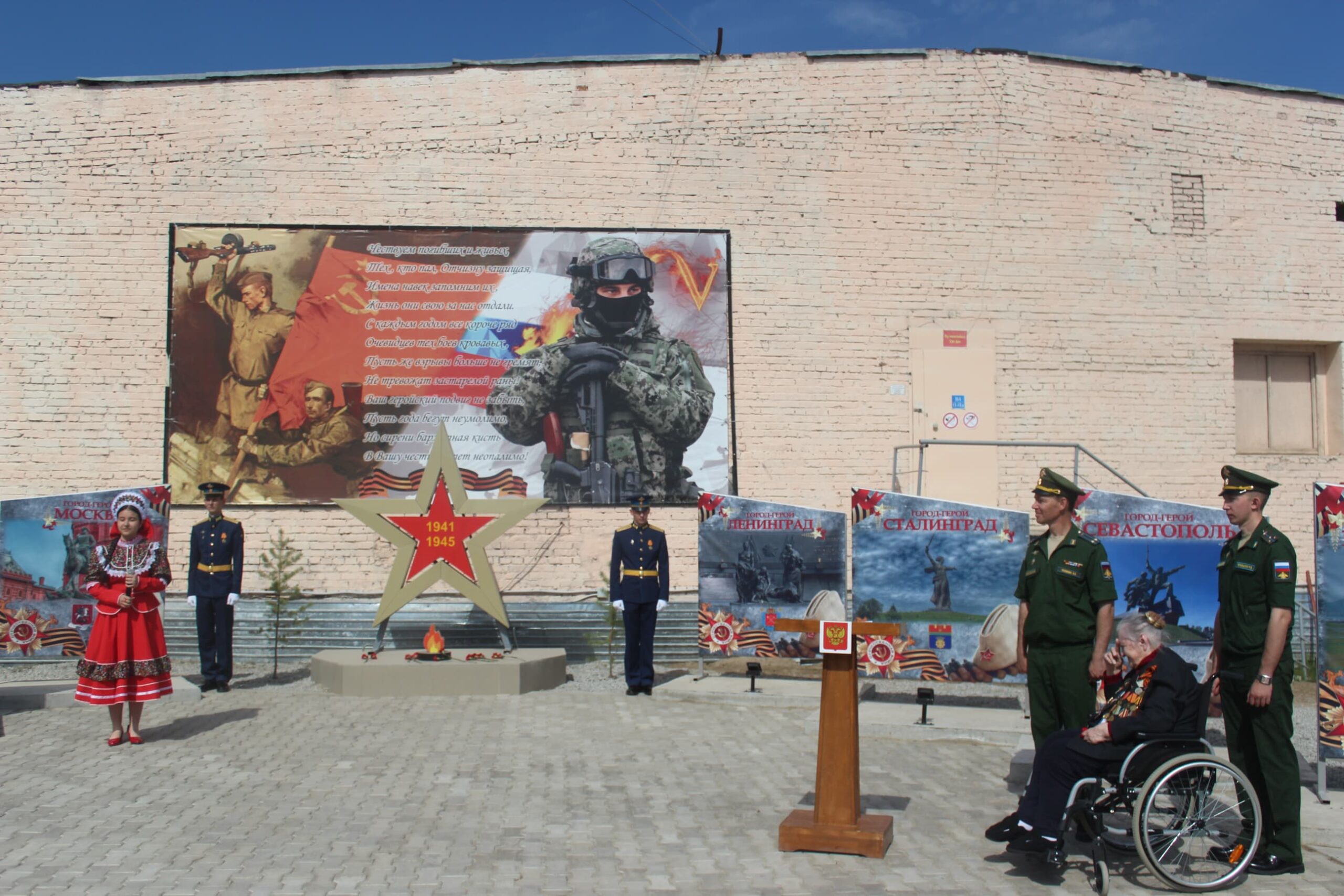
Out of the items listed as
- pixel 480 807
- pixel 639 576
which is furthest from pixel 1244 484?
pixel 639 576

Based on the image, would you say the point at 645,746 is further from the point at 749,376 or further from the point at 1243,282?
the point at 1243,282

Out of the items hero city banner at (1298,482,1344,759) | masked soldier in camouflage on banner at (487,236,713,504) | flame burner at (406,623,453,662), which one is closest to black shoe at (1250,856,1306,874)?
hero city banner at (1298,482,1344,759)

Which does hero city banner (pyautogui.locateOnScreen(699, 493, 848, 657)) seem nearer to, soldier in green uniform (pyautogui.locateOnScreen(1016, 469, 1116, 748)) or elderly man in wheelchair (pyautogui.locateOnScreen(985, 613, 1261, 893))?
soldier in green uniform (pyautogui.locateOnScreen(1016, 469, 1116, 748))

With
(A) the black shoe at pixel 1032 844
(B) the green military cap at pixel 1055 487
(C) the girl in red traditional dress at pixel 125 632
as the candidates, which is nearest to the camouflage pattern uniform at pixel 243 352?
(C) the girl in red traditional dress at pixel 125 632

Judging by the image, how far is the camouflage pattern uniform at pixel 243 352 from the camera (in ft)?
42.4

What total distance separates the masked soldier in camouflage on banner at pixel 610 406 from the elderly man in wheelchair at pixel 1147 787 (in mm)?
7749

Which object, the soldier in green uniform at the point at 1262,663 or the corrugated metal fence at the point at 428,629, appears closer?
the soldier in green uniform at the point at 1262,663

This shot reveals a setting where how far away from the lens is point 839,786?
569 cm

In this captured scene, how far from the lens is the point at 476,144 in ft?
43.9

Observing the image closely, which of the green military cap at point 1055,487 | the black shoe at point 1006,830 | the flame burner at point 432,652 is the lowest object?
the black shoe at point 1006,830

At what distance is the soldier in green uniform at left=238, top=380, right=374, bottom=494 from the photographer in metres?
12.9

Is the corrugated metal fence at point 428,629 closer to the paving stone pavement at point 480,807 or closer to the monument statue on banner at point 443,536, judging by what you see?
the monument statue on banner at point 443,536

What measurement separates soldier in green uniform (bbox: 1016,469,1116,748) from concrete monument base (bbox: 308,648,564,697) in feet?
18.1

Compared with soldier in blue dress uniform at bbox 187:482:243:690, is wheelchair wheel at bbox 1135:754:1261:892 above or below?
below
